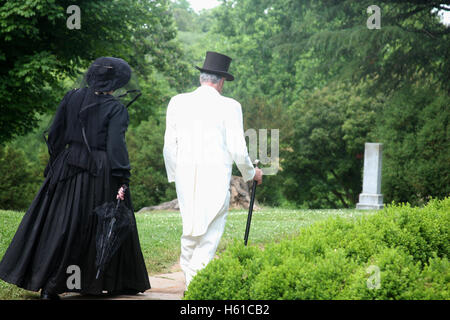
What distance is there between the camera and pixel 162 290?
580 centimetres

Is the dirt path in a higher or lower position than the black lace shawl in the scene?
lower

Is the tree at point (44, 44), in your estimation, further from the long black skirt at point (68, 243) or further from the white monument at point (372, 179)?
the long black skirt at point (68, 243)

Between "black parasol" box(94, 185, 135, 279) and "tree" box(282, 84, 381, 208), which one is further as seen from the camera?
"tree" box(282, 84, 381, 208)

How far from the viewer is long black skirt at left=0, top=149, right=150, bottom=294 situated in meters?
4.87

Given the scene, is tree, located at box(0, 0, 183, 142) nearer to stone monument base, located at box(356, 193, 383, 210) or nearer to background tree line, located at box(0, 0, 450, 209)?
background tree line, located at box(0, 0, 450, 209)

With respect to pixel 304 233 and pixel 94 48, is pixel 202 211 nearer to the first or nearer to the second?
pixel 304 233

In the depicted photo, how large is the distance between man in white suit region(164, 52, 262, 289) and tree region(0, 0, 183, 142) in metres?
9.27

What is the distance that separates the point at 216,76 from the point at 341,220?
188 cm

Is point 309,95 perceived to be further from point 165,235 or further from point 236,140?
point 236,140

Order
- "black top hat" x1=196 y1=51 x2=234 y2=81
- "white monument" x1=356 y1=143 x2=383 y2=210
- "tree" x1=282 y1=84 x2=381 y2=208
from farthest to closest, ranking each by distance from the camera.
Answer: "tree" x1=282 y1=84 x2=381 y2=208
"white monument" x1=356 y1=143 x2=383 y2=210
"black top hat" x1=196 y1=51 x2=234 y2=81

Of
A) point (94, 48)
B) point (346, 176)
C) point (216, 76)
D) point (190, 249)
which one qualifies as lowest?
point (346, 176)

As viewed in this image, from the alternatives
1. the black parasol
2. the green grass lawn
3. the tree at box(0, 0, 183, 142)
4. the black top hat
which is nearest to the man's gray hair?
the black top hat

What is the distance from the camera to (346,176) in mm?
29484
